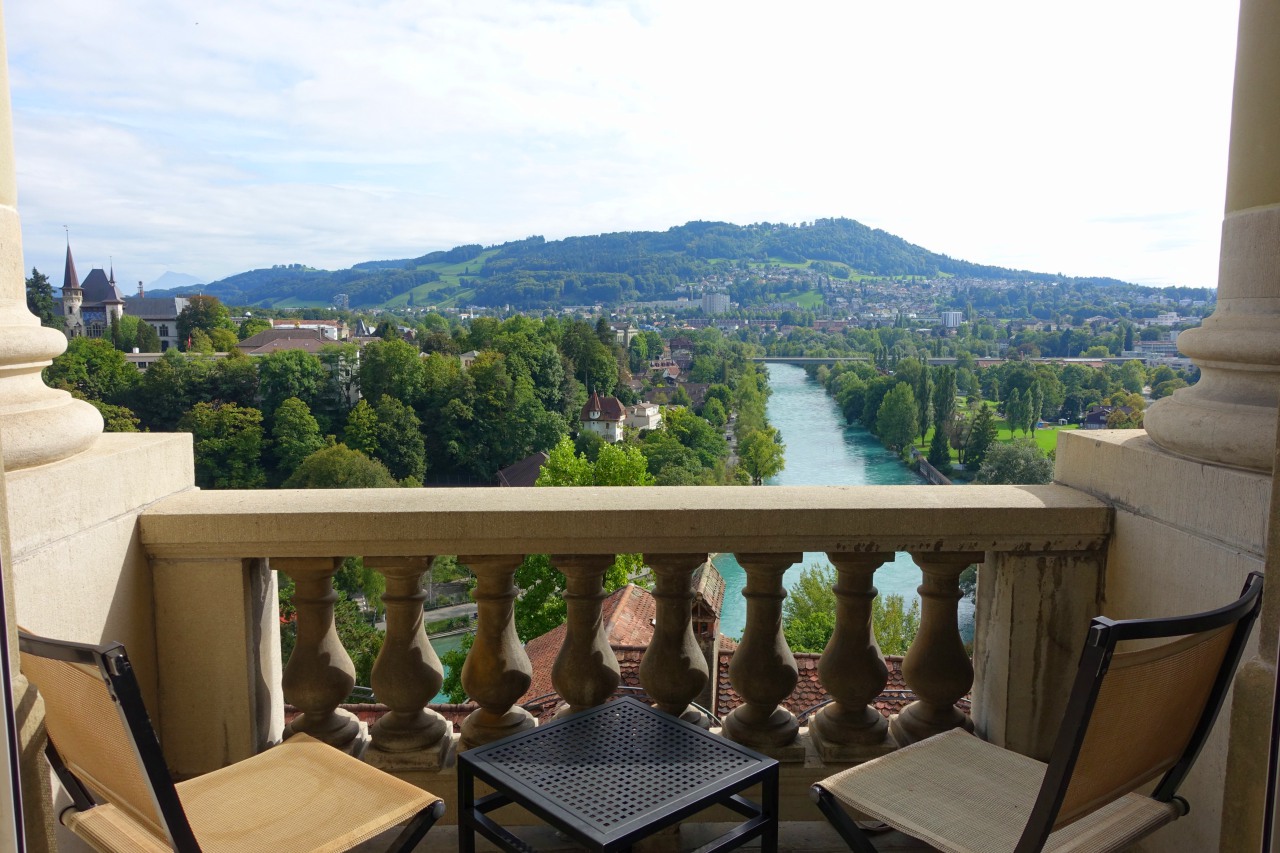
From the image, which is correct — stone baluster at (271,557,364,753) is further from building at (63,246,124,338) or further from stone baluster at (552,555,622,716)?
building at (63,246,124,338)

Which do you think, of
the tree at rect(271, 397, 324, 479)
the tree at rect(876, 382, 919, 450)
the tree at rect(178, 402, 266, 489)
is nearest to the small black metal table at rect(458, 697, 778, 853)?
the tree at rect(178, 402, 266, 489)

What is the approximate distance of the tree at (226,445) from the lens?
Result: 207 ft

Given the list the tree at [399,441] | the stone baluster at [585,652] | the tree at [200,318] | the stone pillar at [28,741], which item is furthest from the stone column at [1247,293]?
the tree at [200,318]

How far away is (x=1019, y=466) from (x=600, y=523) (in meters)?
43.5

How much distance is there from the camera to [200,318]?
99000mm

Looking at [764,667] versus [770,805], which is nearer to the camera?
[770,805]

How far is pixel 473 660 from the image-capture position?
273cm

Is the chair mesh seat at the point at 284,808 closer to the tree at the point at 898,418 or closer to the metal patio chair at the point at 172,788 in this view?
the metal patio chair at the point at 172,788

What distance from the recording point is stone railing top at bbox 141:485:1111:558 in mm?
2561

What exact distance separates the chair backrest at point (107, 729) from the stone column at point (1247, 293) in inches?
97.8

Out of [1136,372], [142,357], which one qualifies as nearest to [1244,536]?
[1136,372]

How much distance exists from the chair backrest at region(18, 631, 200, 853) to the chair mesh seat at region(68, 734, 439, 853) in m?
0.19

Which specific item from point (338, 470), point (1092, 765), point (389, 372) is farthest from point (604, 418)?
point (1092, 765)

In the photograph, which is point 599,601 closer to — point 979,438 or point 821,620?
point 821,620
